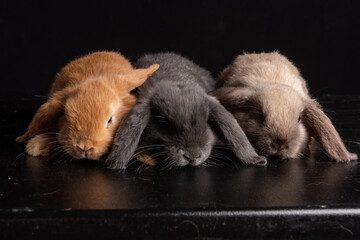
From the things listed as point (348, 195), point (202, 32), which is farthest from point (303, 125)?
point (202, 32)

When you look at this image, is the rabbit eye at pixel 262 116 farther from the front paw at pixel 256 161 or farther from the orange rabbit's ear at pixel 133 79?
the orange rabbit's ear at pixel 133 79

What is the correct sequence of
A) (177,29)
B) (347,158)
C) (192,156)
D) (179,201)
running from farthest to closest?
1. (177,29)
2. (347,158)
3. (192,156)
4. (179,201)

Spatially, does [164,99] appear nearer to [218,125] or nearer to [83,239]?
[218,125]

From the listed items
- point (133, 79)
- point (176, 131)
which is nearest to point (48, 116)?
point (133, 79)

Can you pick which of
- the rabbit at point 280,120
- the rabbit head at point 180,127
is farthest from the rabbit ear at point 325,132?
the rabbit head at point 180,127

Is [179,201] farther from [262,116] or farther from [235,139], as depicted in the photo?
[262,116]

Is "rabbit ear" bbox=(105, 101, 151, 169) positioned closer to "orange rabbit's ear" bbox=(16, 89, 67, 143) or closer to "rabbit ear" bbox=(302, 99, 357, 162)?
"orange rabbit's ear" bbox=(16, 89, 67, 143)

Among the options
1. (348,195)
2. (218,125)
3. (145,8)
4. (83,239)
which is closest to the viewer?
(83,239)
